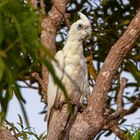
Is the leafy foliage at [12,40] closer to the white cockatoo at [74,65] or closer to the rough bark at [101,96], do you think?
the rough bark at [101,96]

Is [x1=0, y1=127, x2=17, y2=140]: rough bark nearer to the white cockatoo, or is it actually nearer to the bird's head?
the white cockatoo

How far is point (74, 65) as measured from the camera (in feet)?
6.49

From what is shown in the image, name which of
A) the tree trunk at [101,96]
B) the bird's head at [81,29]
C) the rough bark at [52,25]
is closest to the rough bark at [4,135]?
the tree trunk at [101,96]

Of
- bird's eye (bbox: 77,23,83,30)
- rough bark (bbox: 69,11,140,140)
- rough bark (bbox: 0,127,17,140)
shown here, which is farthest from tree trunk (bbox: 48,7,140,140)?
bird's eye (bbox: 77,23,83,30)

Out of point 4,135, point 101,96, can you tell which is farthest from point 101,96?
point 4,135

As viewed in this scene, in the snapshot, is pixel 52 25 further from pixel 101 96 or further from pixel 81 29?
pixel 101 96

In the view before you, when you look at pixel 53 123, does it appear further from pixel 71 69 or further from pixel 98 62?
pixel 98 62

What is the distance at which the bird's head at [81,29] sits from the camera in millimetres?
1834

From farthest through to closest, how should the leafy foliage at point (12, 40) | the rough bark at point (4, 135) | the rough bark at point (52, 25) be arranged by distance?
the rough bark at point (52, 25)
the rough bark at point (4, 135)
the leafy foliage at point (12, 40)

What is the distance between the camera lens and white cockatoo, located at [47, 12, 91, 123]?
6.07ft

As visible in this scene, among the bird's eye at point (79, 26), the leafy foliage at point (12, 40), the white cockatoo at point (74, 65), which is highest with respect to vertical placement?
the bird's eye at point (79, 26)

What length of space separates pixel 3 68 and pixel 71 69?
4.04 feet

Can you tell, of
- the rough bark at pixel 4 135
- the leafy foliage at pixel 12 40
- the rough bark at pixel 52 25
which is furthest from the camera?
the rough bark at pixel 52 25

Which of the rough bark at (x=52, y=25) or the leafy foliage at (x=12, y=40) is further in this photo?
the rough bark at (x=52, y=25)
